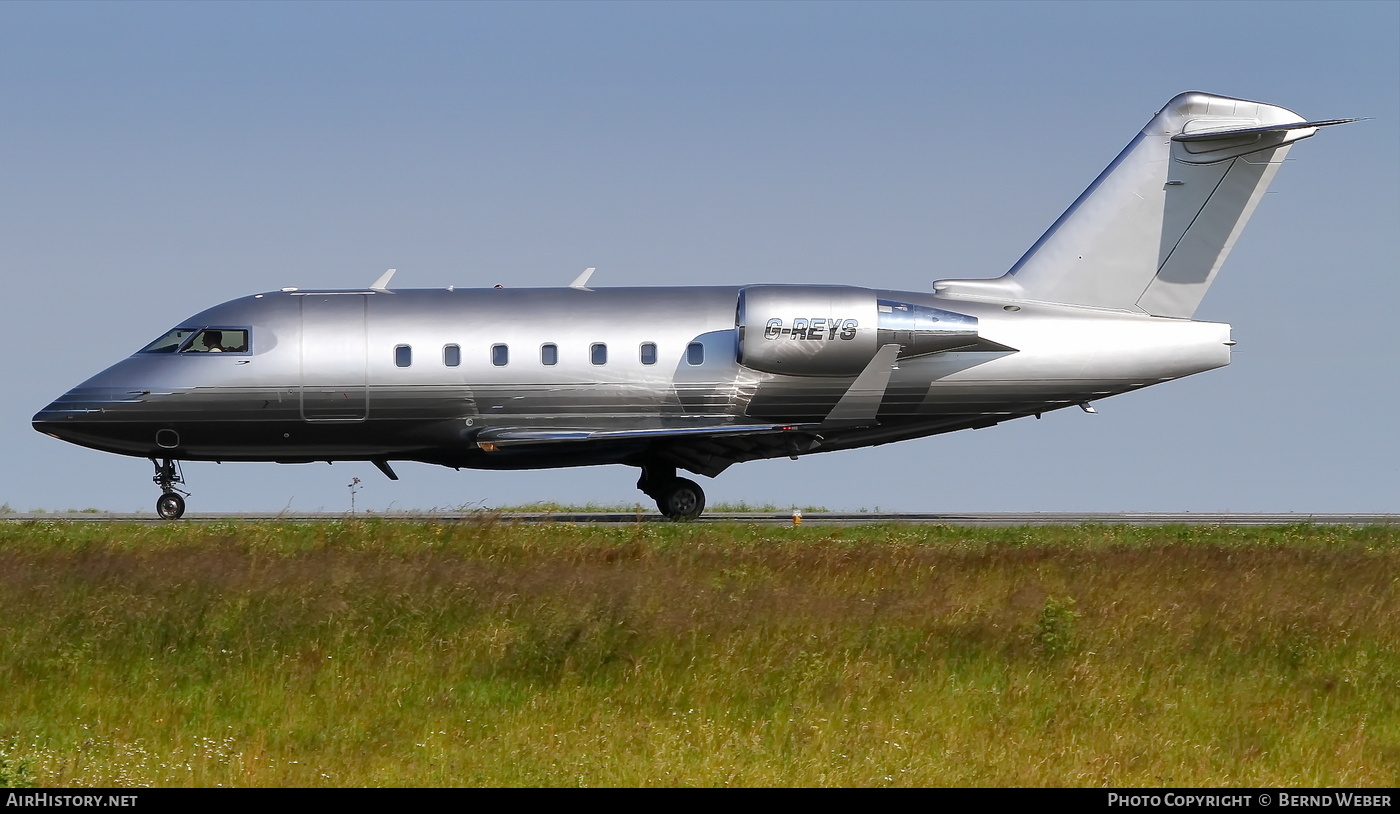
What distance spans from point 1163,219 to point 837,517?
27.8ft

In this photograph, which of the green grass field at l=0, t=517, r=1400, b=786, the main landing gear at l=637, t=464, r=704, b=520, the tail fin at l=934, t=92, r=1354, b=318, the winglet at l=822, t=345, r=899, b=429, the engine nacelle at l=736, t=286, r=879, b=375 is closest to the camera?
the green grass field at l=0, t=517, r=1400, b=786

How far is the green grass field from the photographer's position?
1077 cm

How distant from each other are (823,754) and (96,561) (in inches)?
411

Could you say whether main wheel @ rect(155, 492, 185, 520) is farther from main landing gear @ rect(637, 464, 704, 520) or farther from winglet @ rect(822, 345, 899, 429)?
winglet @ rect(822, 345, 899, 429)

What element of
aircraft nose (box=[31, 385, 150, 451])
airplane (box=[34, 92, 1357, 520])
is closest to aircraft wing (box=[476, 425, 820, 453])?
airplane (box=[34, 92, 1357, 520])

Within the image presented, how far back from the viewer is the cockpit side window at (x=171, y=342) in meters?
27.1

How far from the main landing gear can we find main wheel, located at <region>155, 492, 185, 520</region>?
28.2ft

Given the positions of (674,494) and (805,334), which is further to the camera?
(674,494)

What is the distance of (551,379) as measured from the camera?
26.5 m

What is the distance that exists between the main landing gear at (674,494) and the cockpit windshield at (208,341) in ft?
25.1

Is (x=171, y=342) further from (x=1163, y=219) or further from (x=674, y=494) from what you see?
(x=1163, y=219)

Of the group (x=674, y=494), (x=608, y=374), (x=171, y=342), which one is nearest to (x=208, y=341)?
(x=171, y=342)

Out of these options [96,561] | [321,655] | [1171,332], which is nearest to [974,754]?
[321,655]

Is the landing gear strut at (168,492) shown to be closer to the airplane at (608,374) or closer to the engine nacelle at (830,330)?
the airplane at (608,374)
